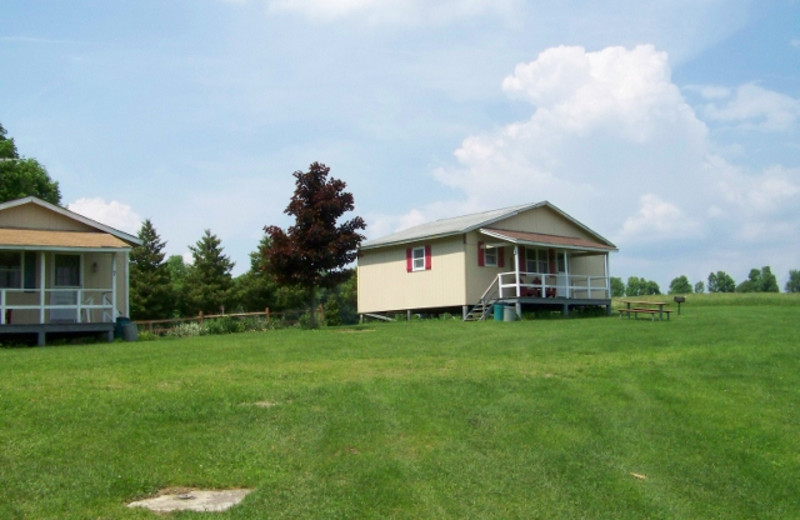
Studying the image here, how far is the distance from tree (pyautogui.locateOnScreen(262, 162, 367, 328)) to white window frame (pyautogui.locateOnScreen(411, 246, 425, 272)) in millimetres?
4753

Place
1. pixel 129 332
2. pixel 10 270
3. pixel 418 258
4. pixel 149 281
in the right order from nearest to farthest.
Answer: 1. pixel 10 270
2. pixel 129 332
3. pixel 418 258
4. pixel 149 281

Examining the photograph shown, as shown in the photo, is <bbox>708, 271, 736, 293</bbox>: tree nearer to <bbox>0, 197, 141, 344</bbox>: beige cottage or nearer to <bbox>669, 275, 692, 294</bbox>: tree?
<bbox>669, 275, 692, 294</bbox>: tree

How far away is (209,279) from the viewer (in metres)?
48.0

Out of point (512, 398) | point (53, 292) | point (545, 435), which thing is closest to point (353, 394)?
point (512, 398)

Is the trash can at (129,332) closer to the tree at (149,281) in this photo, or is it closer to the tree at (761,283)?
the tree at (149,281)

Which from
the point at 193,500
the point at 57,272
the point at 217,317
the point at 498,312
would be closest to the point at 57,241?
the point at 57,272

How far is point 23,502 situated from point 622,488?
547 centimetres

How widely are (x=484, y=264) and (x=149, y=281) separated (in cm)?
2547

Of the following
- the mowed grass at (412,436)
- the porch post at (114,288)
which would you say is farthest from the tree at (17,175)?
the mowed grass at (412,436)

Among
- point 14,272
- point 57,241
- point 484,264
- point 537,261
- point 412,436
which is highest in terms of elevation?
point 57,241

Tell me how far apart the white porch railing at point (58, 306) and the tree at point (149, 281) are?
897 inches

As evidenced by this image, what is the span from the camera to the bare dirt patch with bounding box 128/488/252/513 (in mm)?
6777

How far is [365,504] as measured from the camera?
7000 mm

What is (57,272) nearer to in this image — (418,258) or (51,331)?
(51,331)
